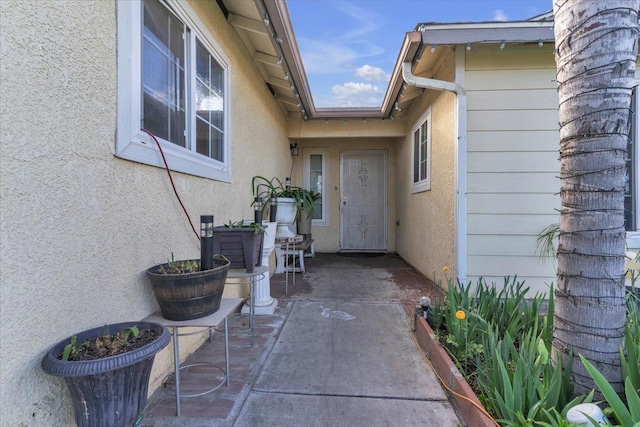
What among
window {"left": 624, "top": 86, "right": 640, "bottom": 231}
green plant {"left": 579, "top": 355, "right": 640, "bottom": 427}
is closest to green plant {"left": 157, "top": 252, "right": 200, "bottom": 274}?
green plant {"left": 579, "top": 355, "right": 640, "bottom": 427}

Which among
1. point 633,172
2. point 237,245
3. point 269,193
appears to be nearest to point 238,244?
point 237,245

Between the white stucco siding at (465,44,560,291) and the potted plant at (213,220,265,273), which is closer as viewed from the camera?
the potted plant at (213,220,265,273)

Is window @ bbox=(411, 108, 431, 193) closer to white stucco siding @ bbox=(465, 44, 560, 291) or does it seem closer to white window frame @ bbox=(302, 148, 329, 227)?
white stucco siding @ bbox=(465, 44, 560, 291)

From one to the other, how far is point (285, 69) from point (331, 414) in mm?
3384

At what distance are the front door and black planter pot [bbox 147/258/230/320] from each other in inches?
198

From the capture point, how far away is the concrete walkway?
158cm

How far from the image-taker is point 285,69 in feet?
11.7

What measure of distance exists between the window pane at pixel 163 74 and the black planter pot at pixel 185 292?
84cm

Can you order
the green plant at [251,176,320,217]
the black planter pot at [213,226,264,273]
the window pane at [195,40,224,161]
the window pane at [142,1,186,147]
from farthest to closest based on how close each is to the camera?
the green plant at [251,176,320,217], the window pane at [195,40,224,161], the black planter pot at [213,226,264,273], the window pane at [142,1,186,147]

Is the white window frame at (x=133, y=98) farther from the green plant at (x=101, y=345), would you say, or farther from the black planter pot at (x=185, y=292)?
the green plant at (x=101, y=345)

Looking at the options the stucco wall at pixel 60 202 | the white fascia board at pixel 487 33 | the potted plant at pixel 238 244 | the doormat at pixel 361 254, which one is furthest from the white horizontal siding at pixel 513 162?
the doormat at pixel 361 254

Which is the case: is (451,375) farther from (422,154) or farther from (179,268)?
(422,154)

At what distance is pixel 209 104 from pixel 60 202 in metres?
1.61

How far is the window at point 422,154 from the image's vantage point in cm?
402
